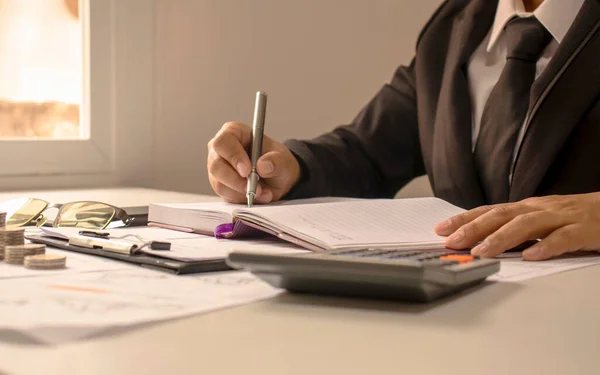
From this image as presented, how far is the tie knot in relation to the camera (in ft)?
4.18

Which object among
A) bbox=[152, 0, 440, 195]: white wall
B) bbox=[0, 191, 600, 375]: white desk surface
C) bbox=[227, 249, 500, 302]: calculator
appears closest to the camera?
bbox=[0, 191, 600, 375]: white desk surface

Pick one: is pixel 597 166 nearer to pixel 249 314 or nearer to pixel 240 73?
pixel 249 314

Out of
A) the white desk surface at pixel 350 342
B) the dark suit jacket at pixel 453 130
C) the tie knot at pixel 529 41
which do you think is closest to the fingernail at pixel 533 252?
the white desk surface at pixel 350 342

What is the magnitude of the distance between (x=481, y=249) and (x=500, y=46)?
709 mm

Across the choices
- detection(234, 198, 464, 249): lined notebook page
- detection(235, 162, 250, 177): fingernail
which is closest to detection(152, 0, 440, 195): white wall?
detection(235, 162, 250, 177): fingernail

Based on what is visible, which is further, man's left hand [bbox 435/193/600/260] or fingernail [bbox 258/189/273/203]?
fingernail [bbox 258/189/273/203]

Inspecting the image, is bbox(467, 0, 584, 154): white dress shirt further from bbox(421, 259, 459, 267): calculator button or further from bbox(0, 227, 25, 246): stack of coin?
bbox(0, 227, 25, 246): stack of coin

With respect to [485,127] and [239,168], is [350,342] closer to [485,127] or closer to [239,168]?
[239,168]

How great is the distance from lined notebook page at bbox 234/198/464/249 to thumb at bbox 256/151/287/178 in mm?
210

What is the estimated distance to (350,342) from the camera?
485mm

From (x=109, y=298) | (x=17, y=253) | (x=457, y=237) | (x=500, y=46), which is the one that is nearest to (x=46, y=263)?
(x=17, y=253)

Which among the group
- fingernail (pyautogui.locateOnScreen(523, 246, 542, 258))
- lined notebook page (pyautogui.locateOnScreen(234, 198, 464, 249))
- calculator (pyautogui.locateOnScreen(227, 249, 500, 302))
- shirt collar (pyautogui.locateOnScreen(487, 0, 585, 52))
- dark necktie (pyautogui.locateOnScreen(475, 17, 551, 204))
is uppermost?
shirt collar (pyautogui.locateOnScreen(487, 0, 585, 52))

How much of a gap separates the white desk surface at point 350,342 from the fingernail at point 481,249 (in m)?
0.18

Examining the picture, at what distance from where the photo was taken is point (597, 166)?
4.04 ft
